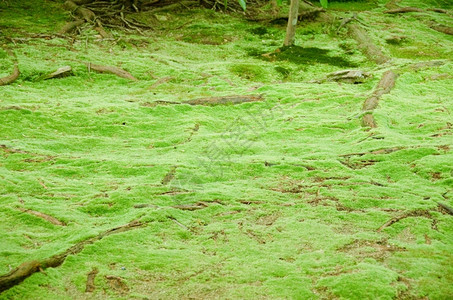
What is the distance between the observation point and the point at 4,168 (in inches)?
187

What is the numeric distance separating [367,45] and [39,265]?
10445 mm

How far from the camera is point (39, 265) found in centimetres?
288

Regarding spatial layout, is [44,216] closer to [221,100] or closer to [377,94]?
[221,100]

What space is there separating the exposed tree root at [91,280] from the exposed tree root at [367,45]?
29.3ft

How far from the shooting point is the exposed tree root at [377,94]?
638 cm

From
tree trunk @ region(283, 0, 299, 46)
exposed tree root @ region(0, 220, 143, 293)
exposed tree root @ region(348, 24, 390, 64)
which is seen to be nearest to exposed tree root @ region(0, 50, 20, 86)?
exposed tree root @ region(0, 220, 143, 293)

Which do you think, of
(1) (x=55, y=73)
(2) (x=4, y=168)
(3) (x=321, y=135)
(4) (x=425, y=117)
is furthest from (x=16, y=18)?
(4) (x=425, y=117)

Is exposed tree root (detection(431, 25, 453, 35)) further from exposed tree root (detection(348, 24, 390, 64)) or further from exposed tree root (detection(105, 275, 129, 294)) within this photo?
exposed tree root (detection(105, 275, 129, 294))

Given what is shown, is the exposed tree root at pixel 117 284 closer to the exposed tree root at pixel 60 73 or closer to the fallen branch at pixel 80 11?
the exposed tree root at pixel 60 73

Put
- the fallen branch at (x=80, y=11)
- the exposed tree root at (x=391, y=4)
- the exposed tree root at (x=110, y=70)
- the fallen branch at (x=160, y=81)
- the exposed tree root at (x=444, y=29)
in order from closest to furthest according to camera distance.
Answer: the fallen branch at (x=160, y=81) < the exposed tree root at (x=110, y=70) < the fallen branch at (x=80, y=11) < the exposed tree root at (x=444, y=29) < the exposed tree root at (x=391, y=4)

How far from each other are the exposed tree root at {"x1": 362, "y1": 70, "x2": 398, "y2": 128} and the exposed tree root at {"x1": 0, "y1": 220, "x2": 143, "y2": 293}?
4301 millimetres

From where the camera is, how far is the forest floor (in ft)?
9.45

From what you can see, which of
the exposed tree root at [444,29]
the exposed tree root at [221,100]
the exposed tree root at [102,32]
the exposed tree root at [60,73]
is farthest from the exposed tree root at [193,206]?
the exposed tree root at [444,29]

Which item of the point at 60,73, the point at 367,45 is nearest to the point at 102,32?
the point at 60,73
